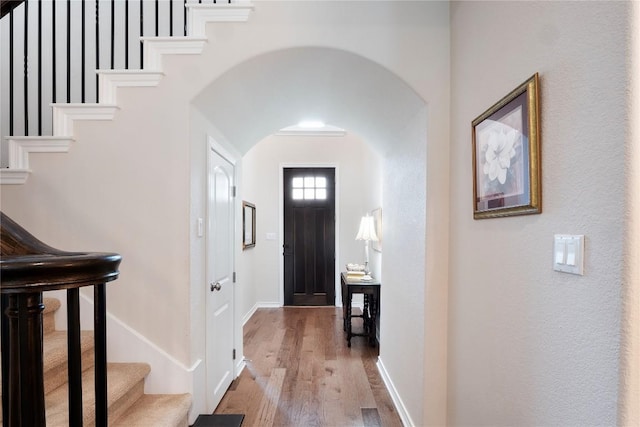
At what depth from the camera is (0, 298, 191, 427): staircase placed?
5.03 feet

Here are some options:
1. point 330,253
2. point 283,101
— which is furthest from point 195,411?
point 330,253

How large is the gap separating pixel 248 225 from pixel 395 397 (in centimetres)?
311

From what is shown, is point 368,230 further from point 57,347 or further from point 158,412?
point 57,347

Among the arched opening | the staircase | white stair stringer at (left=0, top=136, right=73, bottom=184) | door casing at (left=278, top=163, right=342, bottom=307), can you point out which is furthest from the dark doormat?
door casing at (left=278, top=163, right=342, bottom=307)

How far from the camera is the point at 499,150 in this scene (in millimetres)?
1315

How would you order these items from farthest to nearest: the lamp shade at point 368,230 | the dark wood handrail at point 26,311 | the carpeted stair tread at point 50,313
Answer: the lamp shade at point 368,230
the carpeted stair tread at point 50,313
the dark wood handrail at point 26,311

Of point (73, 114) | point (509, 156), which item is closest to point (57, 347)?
point (73, 114)

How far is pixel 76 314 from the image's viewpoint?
821 millimetres

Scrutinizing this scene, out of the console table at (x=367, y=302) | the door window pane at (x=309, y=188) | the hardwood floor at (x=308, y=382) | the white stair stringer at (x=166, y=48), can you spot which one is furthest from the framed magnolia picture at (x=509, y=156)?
the door window pane at (x=309, y=188)

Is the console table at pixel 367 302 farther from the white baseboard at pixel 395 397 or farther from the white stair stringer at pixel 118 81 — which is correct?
the white stair stringer at pixel 118 81

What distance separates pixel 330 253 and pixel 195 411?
359cm

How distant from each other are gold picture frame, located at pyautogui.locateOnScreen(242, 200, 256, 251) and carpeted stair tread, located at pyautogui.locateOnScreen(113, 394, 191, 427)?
262cm

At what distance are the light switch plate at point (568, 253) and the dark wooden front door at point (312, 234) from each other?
4.48 m

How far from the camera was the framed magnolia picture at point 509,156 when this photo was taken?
1.10 metres
